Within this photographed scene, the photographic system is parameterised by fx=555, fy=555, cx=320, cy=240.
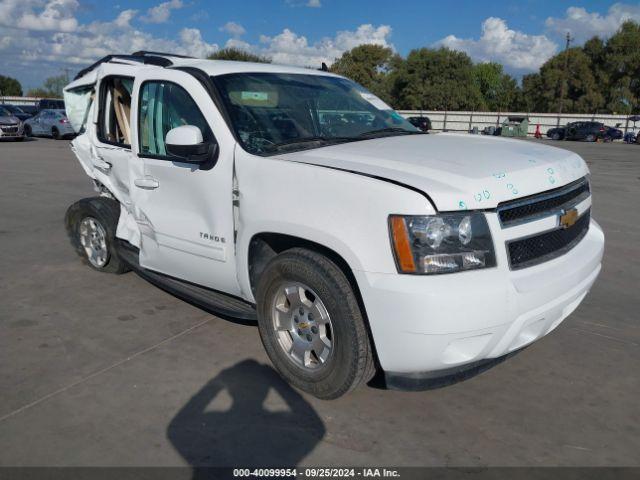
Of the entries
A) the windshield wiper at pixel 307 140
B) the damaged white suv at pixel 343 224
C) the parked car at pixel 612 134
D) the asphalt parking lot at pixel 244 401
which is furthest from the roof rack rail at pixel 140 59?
the parked car at pixel 612 134

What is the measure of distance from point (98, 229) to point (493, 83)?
87924 millimetres

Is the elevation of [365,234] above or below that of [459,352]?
above

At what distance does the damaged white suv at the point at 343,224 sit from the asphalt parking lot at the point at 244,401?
0.31 m

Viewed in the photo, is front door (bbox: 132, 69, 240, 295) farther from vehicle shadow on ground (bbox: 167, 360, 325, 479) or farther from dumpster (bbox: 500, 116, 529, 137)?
dumpster (bbox: 500, 116, 529, 137)

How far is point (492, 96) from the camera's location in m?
84.6

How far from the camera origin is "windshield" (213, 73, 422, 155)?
363 centimetres

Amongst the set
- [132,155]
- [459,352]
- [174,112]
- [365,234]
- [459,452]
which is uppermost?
[174,112]

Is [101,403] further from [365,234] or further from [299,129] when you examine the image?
[299,129]

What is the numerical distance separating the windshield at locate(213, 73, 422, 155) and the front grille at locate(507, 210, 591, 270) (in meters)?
1.42

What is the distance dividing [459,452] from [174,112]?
9.76 ft

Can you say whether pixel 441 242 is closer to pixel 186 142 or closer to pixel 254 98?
pixel 186 142

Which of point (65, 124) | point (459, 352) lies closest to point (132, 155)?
point (459, 352)

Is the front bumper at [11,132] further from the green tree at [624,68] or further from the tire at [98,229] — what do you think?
the green tree at [624,68]

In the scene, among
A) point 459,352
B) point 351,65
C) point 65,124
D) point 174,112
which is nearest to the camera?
point 459,352
